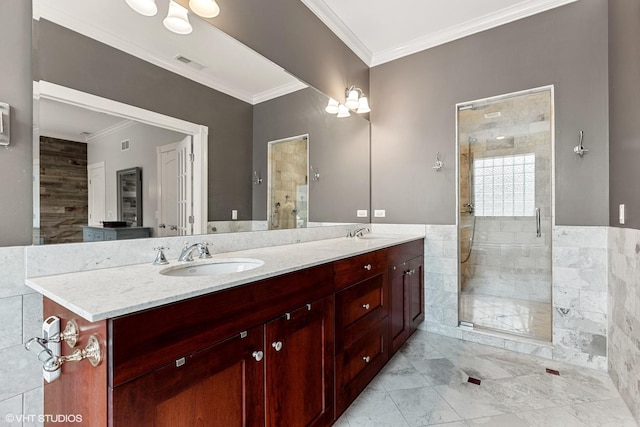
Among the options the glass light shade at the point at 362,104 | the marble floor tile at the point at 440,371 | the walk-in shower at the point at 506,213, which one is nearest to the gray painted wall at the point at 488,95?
the walk-in shower at the point at 506,213

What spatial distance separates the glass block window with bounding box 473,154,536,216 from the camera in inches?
128

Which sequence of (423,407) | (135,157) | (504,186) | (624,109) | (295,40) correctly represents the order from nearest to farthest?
(135,157) → (423,407) → (624,109) → (295,40) → (504,186)

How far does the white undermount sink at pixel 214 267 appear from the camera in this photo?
52.5 inches

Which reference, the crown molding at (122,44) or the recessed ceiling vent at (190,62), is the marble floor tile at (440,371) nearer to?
the crown molding at (122,44)

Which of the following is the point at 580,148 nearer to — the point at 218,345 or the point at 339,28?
the point at 339,28

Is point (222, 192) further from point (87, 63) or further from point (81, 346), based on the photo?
point (81, 346)

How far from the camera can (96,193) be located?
1.26 m

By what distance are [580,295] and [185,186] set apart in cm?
288

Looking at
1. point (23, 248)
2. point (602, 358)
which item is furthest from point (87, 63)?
point (602, 358)

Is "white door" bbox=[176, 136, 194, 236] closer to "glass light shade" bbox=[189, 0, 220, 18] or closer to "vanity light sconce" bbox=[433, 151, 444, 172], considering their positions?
"glass light shade" bbox=[189, 0, 220, 18]

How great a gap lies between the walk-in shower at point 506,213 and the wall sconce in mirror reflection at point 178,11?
87.6 inches

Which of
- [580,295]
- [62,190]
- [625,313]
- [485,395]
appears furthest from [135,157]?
[580,295]

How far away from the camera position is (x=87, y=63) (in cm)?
117

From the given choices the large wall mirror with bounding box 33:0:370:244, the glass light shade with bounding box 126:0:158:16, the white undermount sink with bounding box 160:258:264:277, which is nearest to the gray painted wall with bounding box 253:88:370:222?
the large wall mirror with bounding box 33:0:370:244
